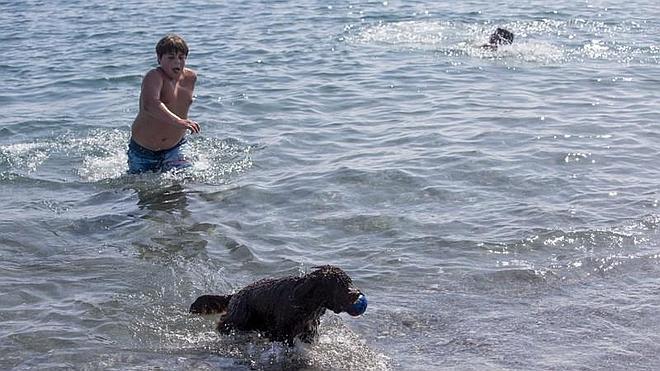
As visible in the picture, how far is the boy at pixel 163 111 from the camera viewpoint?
8.87 metres

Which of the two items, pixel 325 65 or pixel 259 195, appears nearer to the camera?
pixel 259 195

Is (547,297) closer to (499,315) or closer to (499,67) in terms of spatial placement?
(499,315)

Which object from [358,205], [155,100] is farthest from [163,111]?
[358,205]

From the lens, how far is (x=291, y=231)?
26.0ft

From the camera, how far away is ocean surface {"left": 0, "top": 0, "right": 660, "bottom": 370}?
5.80 m

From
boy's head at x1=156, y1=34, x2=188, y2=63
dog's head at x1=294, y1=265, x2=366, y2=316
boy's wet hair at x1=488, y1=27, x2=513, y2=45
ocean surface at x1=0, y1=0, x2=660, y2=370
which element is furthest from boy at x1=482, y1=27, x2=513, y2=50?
dog's head at x1=294, y1=265, x2=366, y2=316

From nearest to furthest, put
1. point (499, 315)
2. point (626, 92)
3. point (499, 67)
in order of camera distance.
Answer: point (499, 315) < point (626, 92) < point (499, 67)

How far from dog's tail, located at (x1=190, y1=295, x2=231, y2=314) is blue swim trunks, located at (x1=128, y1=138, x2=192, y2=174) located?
11.8 ft

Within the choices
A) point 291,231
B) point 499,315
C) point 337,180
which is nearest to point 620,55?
point 337,180

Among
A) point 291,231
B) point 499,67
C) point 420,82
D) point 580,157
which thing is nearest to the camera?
point 291,231

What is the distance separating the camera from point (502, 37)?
619 inches

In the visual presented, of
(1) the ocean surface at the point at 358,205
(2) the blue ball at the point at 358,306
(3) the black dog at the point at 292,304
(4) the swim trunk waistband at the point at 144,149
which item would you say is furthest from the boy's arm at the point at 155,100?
(2) the blue ball at the point at 358,306

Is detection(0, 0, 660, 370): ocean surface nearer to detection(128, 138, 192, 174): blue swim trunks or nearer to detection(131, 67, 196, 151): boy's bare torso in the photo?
detection(128, 138, 192, 174): blue swim trunks

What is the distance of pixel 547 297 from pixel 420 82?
7785 millimetres
